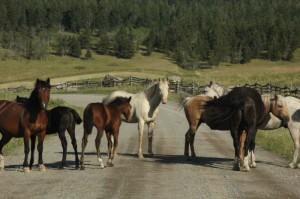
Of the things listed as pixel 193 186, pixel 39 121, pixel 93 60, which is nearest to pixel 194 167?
pixel 193 186

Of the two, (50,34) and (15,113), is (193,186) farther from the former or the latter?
(50,34)

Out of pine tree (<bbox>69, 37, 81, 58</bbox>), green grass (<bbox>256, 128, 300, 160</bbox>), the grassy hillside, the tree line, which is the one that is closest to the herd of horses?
green grass (<bbox>256, 128, 300, 160</bbox>)

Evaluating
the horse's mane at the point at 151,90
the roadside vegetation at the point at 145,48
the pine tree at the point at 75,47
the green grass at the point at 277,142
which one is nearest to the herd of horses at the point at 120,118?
the horse's mane at the point at 151,90

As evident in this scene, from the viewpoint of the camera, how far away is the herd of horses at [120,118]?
48.1ft

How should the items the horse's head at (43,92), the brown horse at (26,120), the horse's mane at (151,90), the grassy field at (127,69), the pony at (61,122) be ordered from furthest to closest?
the grassy field at (127,69) → the horse's mane at (151,90) → the pony at (61,122) → the brown horse at (26,120) → the horse's head at (43,92)

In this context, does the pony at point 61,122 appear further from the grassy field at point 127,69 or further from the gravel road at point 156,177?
the grassy field at point 127,69

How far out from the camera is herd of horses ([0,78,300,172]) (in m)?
14.7

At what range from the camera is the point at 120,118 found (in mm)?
16125

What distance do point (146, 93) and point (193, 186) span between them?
6.69 m

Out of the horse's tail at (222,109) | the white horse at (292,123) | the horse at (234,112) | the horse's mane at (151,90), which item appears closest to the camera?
the horse at (234,112)

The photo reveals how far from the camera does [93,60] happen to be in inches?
5517

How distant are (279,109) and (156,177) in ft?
15.6

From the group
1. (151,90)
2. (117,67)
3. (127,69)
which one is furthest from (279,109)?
Answer: (117,67)

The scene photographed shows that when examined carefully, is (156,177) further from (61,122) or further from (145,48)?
(145,48)
